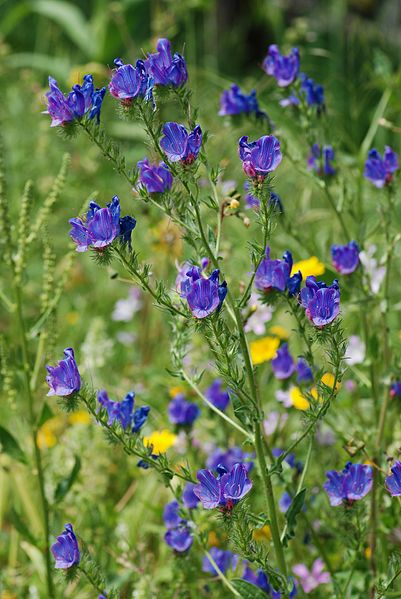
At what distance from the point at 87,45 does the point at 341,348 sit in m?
A: 4.64

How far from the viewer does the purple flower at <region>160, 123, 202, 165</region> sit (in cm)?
99

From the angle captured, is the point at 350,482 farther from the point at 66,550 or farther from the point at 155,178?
the point at 155,178

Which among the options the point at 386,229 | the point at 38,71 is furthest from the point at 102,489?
the point at 38,71

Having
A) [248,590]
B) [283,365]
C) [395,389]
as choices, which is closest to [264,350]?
[283,365]

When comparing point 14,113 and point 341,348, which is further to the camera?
point 14,113

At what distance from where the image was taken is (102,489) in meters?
1.80

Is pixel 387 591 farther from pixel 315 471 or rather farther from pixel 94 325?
pixel 94 325

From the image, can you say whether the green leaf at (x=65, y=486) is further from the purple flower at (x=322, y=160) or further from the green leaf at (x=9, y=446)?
the purple flower at (x=322, y=160)

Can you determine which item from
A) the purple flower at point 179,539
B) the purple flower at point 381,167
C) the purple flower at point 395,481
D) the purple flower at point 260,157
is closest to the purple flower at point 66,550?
the purple flower at point 179,539

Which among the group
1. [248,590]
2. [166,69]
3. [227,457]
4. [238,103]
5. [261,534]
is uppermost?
[238,103]

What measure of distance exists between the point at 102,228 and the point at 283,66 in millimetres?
699

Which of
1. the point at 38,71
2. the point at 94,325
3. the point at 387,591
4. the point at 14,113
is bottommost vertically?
the point at 387,591

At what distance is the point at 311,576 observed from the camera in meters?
1.48

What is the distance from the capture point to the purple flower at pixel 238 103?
61.8 inches
